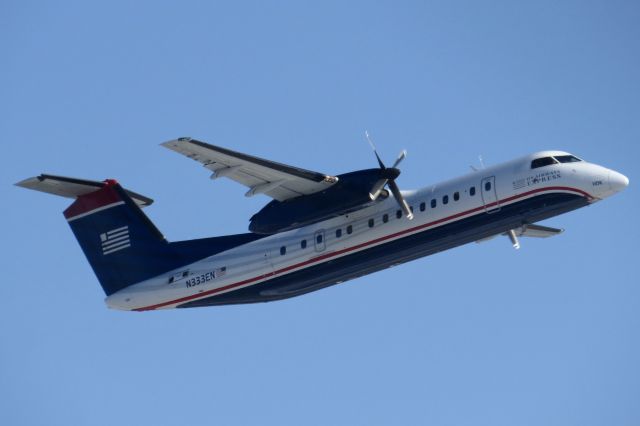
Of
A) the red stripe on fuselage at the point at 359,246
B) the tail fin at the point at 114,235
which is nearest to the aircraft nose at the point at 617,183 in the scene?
the red stripe on fuselage at the point at 359,246

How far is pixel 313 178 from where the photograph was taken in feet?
69.9

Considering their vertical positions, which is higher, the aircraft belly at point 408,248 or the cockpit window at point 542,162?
the cockpit window at point 542,162

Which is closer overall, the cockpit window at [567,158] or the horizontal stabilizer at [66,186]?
the cockpit window at [567,158]

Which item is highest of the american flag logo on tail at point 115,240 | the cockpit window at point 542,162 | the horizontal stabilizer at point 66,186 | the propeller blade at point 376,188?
the horizontal stabilizer at point 66,186

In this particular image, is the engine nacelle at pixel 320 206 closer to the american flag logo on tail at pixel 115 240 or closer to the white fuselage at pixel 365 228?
the white fuselage at pixel 365 228

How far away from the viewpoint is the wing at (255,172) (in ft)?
64.3

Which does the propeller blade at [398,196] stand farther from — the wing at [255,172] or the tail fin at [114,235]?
the tail fin at [114,235]

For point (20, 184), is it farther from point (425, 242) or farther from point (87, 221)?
point (425, 242)

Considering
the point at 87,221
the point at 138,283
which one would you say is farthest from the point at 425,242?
the point at 87,221

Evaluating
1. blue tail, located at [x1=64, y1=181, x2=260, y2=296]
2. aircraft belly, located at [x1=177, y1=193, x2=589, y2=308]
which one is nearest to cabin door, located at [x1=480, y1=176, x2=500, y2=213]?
aircraft belly, located at [x1=177, y1=193, x2=589, y2=308]

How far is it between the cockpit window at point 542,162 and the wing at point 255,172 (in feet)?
15.2

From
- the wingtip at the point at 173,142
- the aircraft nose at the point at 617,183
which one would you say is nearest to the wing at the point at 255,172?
the wingtip at the point at 173,142

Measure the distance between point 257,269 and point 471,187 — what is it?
5798mm

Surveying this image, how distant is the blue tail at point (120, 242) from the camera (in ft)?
79.3
